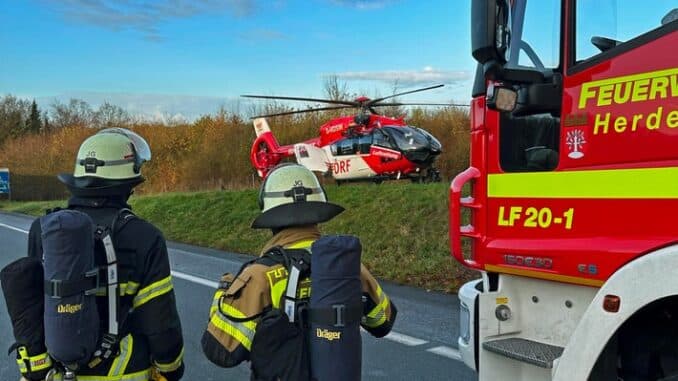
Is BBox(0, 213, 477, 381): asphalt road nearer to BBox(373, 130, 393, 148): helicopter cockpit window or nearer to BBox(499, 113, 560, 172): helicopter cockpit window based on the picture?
BBox(499, 113, 560, 172): helicopter cockpit window

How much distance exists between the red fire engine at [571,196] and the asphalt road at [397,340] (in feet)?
6.38

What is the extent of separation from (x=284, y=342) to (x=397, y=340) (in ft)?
12.2

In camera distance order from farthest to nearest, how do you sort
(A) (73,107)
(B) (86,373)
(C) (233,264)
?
(A) (73,107)
(C) (233,264)
(B) (86,373)

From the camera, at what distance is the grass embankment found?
9664mm

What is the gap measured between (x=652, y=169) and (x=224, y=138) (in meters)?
34.1

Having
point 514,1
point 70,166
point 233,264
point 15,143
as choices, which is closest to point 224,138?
point 70,166

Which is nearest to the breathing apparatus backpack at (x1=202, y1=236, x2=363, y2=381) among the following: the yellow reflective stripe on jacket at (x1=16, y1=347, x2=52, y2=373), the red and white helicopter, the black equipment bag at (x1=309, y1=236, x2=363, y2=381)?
the black equipment bag at (x1=309, y1=236, x2=363, y2=381)

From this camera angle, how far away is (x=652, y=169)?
2.29m

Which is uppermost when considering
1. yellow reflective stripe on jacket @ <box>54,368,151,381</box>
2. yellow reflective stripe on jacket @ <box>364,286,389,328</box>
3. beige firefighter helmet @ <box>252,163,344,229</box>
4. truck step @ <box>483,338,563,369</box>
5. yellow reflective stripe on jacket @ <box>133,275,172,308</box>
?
beige firefighter helmet @ <box>252,163,344,229</box>

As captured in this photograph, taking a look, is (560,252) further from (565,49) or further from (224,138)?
(224,138)

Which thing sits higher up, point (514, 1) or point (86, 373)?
point (514, 1)

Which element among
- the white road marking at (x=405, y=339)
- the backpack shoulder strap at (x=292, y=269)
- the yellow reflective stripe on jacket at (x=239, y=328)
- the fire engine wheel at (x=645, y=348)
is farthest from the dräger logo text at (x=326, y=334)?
the white road marking at (x=405, y=339)

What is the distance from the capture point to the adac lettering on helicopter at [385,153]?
19.6 m

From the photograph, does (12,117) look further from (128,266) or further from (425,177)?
(128,266)
